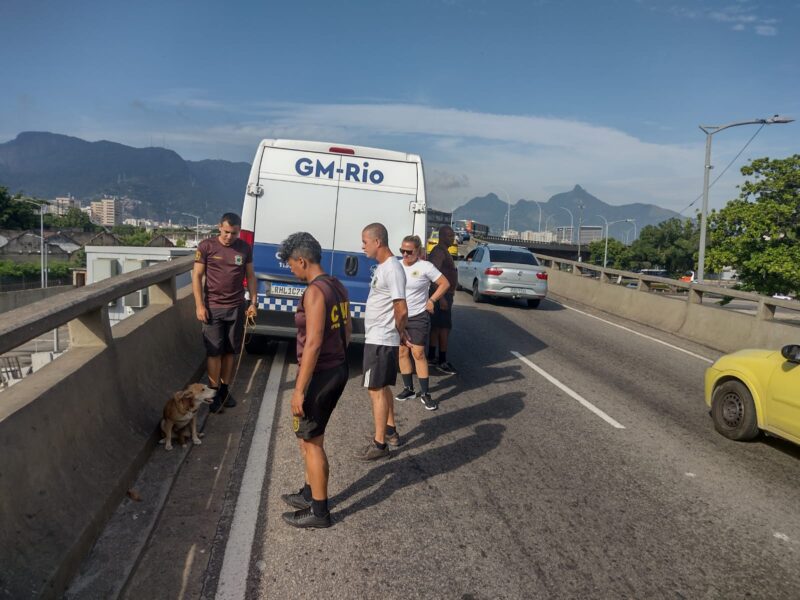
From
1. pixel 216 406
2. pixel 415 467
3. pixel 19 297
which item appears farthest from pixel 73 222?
pixel 415 467

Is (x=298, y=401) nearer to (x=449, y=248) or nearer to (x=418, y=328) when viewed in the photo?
(x=418, y=328)

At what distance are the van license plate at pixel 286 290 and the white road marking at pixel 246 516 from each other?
5.54 feet

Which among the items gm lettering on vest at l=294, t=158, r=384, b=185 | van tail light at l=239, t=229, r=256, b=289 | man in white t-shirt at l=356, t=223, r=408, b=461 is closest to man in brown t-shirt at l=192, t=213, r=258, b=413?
van tail light at l=239, t=229, r=256, b=289

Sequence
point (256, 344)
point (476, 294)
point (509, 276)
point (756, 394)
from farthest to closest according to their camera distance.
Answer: point (476, 294)
point (509, 276)
point (256, 344)
point (756, 394)

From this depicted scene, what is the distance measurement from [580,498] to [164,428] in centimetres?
341

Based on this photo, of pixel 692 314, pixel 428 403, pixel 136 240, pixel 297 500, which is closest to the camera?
pixel 297 500

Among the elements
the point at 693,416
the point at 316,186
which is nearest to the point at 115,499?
the point at 316,186

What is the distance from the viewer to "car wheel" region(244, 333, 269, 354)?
8.84 m

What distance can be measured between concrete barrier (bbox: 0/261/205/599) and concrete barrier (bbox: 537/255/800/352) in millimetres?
10267

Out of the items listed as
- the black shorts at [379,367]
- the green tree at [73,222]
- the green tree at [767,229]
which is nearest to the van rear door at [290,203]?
the black shorts at [379,367]

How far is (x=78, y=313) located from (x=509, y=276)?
1406 cm

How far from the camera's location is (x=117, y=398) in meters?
4.89

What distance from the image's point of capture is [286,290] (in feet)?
26.8

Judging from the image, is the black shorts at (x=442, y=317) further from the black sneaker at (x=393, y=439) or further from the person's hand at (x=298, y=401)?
the person's hand at (x=298, y=401)
